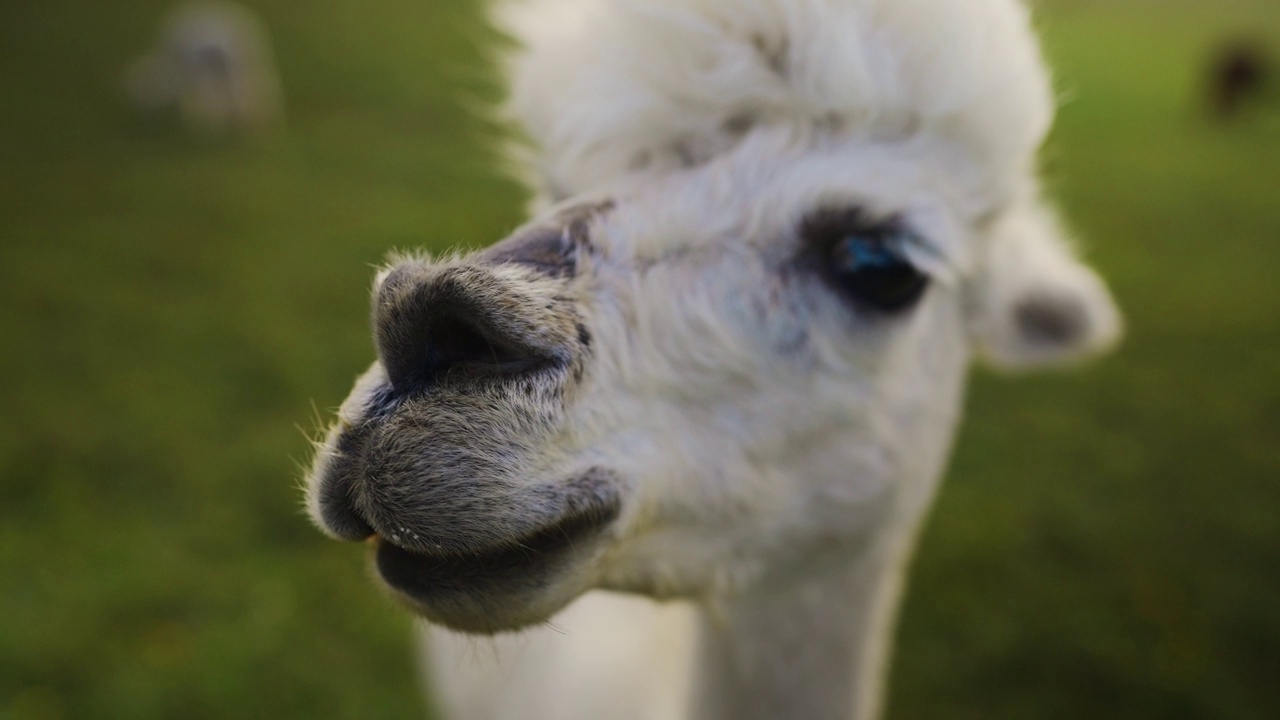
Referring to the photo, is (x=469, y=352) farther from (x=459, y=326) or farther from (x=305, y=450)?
(x=305, y=450)

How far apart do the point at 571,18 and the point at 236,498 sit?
3.46 m

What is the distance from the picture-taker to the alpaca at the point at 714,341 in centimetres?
120

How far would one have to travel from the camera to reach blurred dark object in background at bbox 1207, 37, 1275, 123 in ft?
41.8

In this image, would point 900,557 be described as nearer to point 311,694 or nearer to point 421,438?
point 421,438

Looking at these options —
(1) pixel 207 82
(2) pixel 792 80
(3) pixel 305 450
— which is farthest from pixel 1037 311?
(1) pixel 207 82

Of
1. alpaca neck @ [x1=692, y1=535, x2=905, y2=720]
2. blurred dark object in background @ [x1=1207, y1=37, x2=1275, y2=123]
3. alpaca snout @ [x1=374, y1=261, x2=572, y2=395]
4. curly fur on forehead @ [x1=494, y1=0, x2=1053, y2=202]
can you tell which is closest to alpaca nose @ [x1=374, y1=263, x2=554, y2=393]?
alpaca snout @ [x1=374, y1=261, x2=572, y2=395]

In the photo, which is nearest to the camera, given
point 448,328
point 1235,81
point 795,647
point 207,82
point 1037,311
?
point 448,328

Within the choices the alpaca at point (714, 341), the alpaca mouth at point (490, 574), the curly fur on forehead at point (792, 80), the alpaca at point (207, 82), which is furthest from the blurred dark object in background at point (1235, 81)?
the alpaca mouth at point (490, 574)

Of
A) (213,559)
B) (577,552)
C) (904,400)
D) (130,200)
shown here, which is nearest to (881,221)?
(904,400)

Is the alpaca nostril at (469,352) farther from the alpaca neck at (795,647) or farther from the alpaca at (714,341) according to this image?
the alpaca neck at (795,647)

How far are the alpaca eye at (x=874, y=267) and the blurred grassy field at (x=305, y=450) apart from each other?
1017 mm

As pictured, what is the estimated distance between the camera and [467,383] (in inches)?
46.5

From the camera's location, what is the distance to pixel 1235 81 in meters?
12.7

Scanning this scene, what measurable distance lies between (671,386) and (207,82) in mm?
10602
